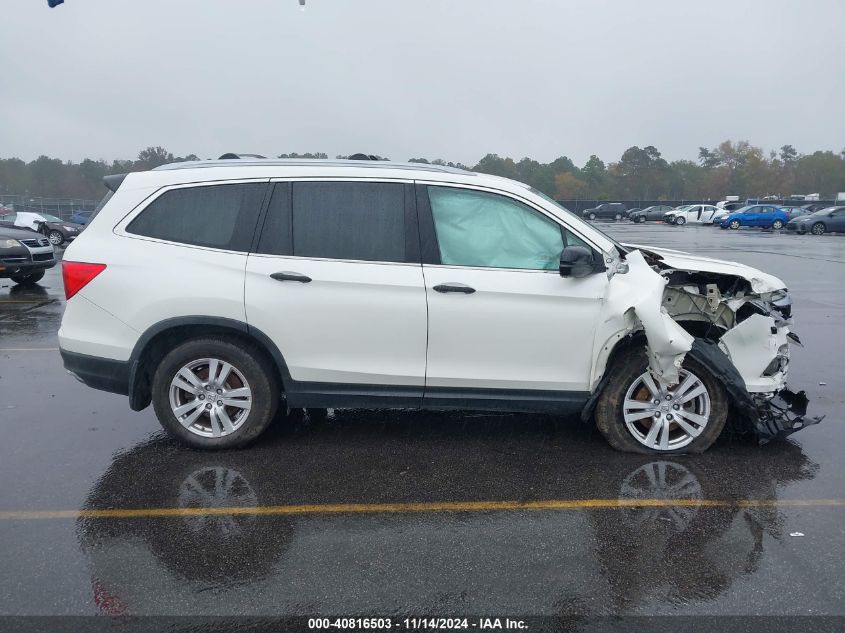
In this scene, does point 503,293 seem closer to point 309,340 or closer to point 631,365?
point 631,365

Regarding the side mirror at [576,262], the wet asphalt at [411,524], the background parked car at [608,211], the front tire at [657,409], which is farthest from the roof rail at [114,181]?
the background parked car at [608,211]

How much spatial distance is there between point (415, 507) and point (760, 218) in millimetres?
45964

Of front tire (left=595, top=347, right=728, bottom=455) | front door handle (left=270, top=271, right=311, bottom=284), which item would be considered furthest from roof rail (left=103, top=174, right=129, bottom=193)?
front tire (left=595, top=347, right=728, bottom=455)

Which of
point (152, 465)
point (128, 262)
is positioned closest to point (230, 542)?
point (152, 465)

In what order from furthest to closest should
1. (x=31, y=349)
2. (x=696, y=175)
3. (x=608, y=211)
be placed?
(x=696, y=175) → (x=608, y=211) → (x=31, y=349)

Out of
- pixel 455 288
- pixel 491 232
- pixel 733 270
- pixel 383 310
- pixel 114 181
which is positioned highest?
pixel 114 181

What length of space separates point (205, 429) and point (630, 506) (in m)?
2.82

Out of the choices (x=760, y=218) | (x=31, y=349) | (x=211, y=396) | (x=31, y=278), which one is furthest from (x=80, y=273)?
(x=760, y=218)

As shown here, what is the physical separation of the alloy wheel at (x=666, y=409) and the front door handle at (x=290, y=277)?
2.26 m

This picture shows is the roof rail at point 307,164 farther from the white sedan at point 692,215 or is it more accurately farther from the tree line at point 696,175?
the tree line at point 696,175

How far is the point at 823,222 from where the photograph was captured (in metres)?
36.0

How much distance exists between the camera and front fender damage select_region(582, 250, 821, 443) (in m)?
4.45

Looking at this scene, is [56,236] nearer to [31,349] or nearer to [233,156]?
[31,349]

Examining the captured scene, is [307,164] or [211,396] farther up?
[307,164]
